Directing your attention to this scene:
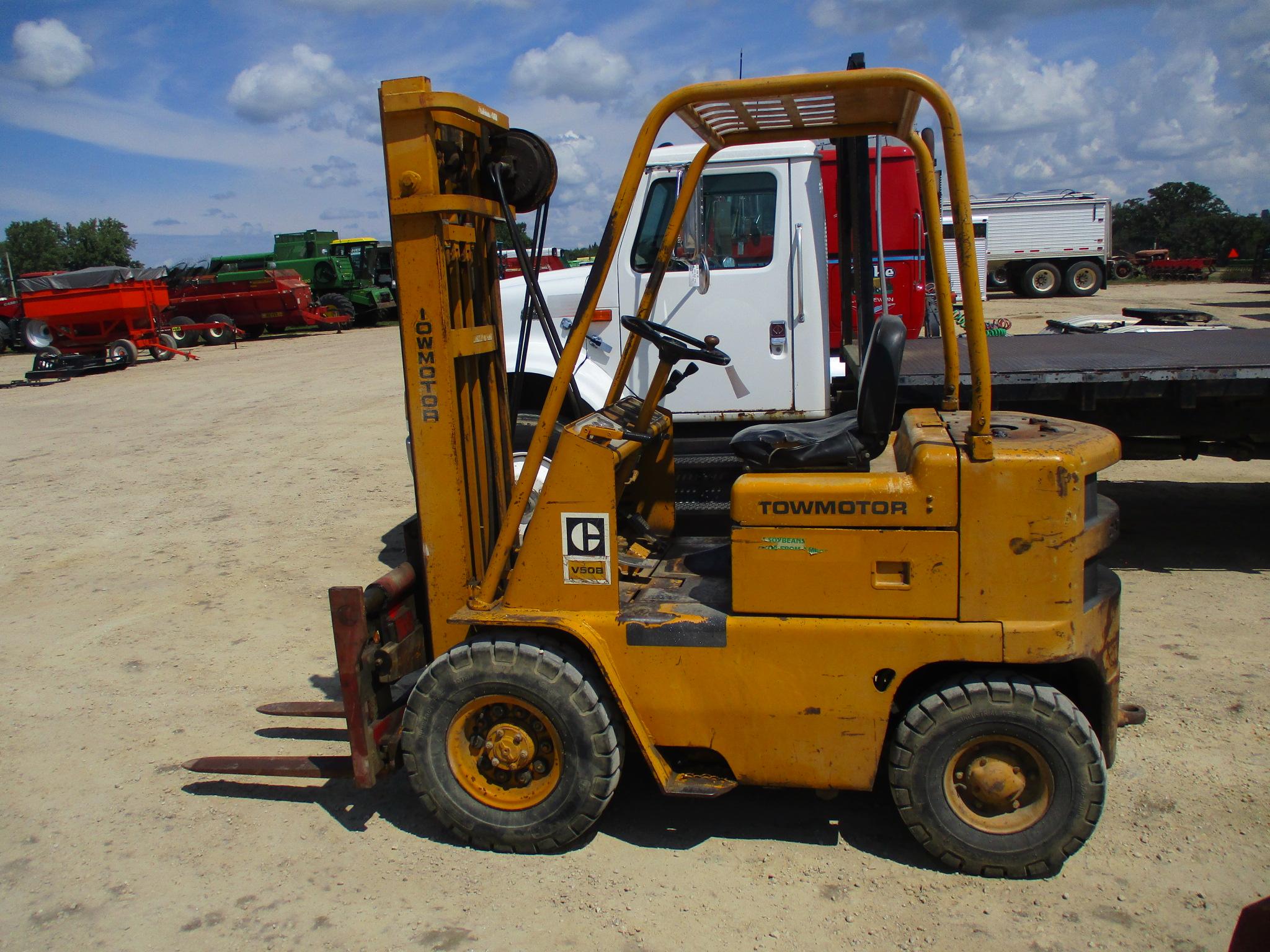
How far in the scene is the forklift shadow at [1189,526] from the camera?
6.42 m

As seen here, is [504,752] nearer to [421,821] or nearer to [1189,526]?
[421,821]

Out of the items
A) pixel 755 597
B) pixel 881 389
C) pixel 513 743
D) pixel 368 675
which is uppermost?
pixel 881 389

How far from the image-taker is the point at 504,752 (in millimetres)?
3363

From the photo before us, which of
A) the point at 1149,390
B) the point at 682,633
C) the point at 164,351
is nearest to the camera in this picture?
the point at 682,633

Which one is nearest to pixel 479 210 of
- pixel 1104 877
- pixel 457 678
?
pixel 457 678

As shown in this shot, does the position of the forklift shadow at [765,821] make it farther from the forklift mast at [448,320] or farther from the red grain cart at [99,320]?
the red grain cart at [99,320]

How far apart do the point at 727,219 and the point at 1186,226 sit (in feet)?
198

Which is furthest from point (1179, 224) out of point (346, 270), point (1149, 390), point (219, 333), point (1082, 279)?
point (1149, 390)

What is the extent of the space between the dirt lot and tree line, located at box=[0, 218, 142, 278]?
192 feet

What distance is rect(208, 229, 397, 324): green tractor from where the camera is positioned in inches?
1208

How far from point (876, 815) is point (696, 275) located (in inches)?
138

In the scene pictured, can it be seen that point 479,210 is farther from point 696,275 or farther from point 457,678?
point 696,275

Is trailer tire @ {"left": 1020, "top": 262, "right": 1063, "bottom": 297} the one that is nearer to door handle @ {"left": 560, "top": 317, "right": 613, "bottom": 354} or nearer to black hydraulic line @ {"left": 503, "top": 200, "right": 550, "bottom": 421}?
door handle @ {"left": 560, "top": 317, "right": 613, "bottom": 354}

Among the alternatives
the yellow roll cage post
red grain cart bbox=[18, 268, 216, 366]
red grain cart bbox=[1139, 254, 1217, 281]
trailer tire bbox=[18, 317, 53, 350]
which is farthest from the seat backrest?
red grain cart bbox=[1139, 254, 1217, 281]
